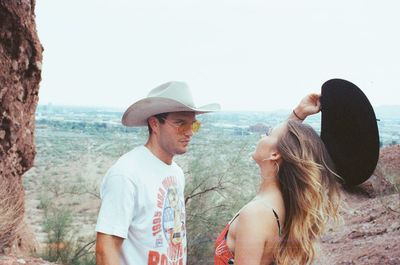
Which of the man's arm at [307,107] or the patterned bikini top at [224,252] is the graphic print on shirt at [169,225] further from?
the man's arm at [307,107]

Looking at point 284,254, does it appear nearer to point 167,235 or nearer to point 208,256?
point 167,235

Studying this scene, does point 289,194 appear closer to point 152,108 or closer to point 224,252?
point 224,252

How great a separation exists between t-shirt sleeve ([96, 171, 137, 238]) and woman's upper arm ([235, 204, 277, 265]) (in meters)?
0.60

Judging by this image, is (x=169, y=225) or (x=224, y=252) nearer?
(x=224, y=252)

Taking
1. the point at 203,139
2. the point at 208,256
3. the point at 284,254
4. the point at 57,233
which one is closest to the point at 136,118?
the point at 284,254

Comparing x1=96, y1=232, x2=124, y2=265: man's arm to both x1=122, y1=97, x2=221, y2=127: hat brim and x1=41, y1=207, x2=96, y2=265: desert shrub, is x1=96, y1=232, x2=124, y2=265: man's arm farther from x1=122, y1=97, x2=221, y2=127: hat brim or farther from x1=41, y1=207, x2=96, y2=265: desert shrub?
x1=41, y1=207, x2=96, y2=265: desert shrub

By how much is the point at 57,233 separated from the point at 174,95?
8588 mm

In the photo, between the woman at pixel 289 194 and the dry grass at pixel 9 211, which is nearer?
the woman at pixel 289 194

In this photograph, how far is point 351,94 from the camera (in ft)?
8.47

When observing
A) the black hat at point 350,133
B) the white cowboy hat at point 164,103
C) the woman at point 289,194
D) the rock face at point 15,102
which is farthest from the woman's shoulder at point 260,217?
the rock face at point 15,102

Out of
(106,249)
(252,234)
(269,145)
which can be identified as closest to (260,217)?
(252,234)

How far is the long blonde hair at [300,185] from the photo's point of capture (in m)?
2.44

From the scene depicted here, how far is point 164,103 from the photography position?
3006mm

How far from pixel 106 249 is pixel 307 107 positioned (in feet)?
4.19
